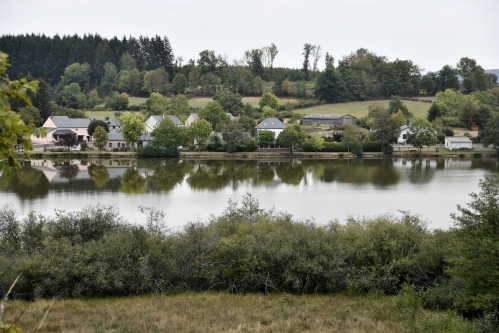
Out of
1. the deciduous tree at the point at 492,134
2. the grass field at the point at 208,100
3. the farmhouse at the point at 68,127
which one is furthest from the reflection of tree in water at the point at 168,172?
the deciduous tree at the point at 492,134

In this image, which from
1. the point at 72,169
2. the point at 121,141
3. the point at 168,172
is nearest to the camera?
the point at 168,172

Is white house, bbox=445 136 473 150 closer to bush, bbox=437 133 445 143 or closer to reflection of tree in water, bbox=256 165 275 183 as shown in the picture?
bush, bbox=437 133 445 143

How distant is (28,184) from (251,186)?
1323 centimetres

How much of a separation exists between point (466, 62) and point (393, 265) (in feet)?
257

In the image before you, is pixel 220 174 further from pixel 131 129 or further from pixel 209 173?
pixel 131 129

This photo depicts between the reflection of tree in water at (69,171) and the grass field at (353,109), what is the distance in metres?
33.3

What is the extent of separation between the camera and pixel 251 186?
94.6 feet

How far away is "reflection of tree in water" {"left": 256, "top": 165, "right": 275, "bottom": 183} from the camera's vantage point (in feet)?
105

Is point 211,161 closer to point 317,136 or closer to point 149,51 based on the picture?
point 317,136

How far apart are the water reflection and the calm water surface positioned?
0.06 metres

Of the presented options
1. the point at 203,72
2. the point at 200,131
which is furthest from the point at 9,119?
the point at 203,72

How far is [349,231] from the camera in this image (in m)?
14.1

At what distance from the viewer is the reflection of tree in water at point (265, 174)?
1254 inches

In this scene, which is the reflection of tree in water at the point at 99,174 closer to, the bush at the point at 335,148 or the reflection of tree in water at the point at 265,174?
the reflection of tree in water at the point at 265,174
